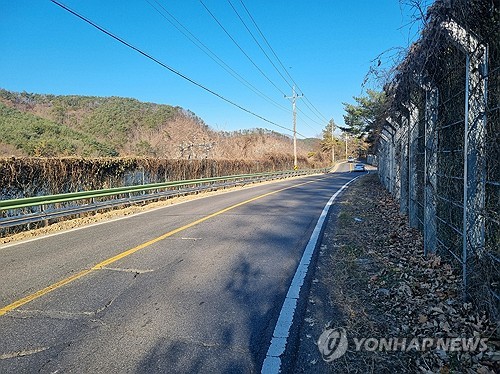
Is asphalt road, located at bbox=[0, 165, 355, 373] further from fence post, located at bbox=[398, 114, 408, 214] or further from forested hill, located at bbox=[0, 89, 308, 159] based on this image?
forested hill, located at bbox=[0, 89, 308, 159]

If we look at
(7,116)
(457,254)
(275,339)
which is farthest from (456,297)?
(7,116)

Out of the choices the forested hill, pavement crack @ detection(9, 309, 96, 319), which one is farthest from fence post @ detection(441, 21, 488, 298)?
the forested hill

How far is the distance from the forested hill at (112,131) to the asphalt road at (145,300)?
31.5 meters

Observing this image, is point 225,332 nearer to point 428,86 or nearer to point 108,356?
point 108,356

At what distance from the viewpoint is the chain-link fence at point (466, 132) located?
3.06m

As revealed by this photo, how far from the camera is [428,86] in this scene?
508cm

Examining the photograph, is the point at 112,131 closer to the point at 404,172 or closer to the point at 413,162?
the point at 404,172

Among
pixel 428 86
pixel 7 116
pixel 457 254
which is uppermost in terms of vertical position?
pixel 7 116

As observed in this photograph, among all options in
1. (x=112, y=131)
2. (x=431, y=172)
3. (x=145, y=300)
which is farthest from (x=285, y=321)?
(x=112, y=131)

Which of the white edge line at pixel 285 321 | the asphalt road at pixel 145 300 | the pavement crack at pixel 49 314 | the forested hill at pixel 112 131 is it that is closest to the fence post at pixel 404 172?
the asphalt road at pixel 145 300

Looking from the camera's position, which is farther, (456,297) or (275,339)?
(456,297)

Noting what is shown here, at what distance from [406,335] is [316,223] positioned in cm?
597

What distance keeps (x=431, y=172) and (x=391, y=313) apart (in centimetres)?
263

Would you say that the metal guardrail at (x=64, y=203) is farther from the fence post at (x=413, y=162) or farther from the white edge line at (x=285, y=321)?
the fence post at (x=413, y=162)
